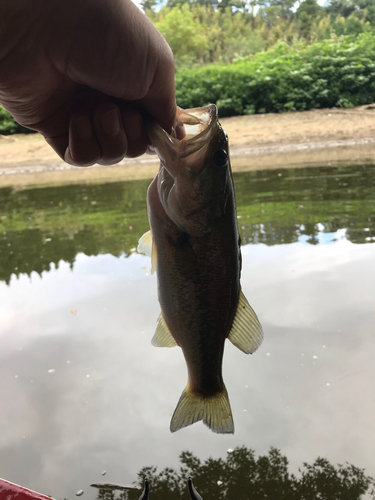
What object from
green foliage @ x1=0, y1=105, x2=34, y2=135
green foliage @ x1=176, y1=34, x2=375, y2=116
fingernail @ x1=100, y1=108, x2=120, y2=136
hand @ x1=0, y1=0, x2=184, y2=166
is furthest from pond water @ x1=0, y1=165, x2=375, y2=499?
green foliage @ x1=0, y1=105, x2=34, y2=135

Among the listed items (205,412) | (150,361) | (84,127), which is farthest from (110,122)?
(150,361)

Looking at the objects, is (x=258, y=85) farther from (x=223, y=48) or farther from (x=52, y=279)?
(x=223, y=48)

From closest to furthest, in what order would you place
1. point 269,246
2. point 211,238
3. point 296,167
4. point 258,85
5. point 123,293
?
point 211,238 → point 123,293 → point 269,246 → point 296,167 → point 258,85

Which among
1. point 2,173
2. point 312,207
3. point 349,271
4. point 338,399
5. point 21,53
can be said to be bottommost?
point 2,173

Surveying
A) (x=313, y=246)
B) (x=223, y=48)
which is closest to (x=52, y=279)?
(x=313, y=246)

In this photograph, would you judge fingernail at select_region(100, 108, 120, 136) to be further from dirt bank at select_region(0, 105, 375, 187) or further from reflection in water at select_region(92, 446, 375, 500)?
dirt bank at select_region(0, 105, 375, 187)

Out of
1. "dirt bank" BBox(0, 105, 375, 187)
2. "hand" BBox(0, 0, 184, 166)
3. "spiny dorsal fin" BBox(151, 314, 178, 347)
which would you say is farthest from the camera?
"dirt bank" BBox(0, 105, 375, 187)

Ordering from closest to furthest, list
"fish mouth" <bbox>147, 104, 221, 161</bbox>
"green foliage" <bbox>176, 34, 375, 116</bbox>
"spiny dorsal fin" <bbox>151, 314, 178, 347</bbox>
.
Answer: "fish mouth" <bbox>147, 104, 221, 161</bbox>, "spiny dorsal fin" <bbox>151, 314, 178, 347</bbox>, "green foliage" <bbox>176, 34, 375, 116</bbox>
